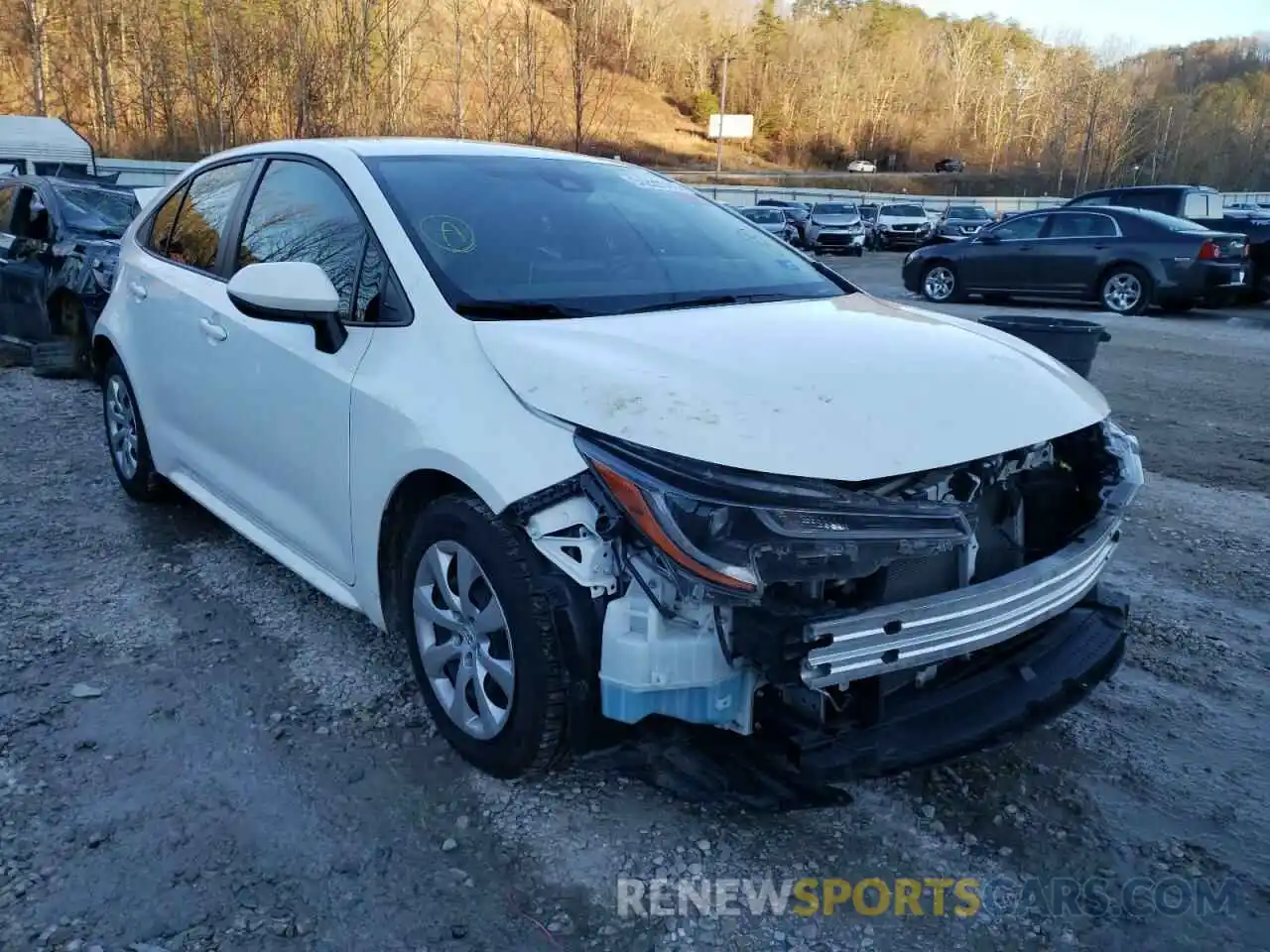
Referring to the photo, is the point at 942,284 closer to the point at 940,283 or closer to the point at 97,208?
the point at 940,283

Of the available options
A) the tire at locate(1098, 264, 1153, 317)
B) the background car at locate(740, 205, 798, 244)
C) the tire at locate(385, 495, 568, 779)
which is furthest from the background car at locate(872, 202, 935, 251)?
the tire at locate(385, 495, 568, 779)

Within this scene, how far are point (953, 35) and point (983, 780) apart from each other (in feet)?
464

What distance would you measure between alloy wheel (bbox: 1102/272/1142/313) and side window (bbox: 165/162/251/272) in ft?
41.8

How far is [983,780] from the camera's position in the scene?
9.09 ft

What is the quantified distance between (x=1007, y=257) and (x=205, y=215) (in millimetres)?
13093

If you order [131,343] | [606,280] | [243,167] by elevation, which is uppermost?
[243,167]

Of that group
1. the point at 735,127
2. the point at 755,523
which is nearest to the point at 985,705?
the point at 755,523

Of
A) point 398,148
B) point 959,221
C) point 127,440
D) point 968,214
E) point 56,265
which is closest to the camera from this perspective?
point 398,148

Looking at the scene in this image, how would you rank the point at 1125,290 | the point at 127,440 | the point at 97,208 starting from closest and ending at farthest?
the point at 127,440
the point at 97,208
the point at 1125,290

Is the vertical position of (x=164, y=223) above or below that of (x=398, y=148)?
below

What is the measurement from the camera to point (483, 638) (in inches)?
102

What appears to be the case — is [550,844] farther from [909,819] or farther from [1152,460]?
[1152,460]

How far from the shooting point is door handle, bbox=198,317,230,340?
11.8ft

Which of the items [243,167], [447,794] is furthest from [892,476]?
[243,167]
